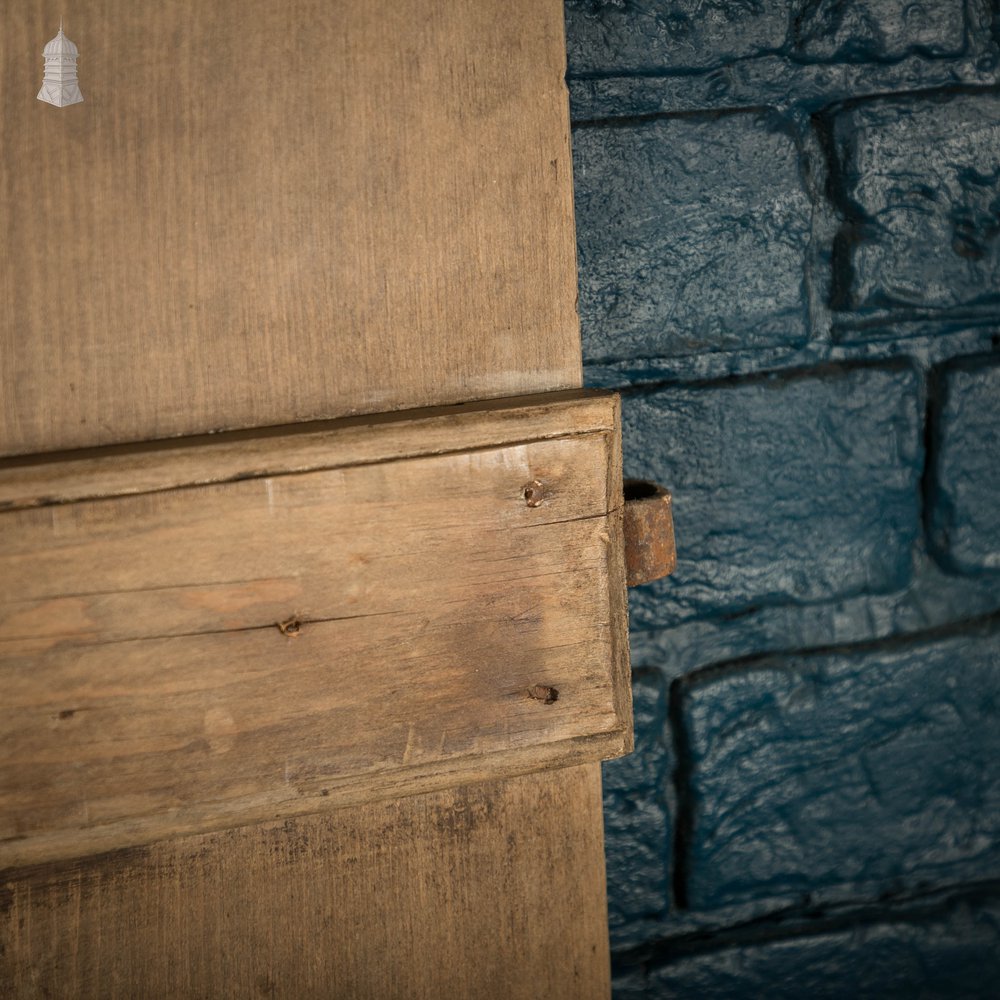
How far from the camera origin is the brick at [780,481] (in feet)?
3.63

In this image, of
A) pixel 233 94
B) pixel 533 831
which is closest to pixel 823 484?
pixel 533 831

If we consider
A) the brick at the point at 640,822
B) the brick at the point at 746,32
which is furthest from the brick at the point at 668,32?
the brick at the point at 640,822

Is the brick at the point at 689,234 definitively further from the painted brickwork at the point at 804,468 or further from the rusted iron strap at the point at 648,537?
the rusted iron strap at the point at 648,537

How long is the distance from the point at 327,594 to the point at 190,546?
10 cm

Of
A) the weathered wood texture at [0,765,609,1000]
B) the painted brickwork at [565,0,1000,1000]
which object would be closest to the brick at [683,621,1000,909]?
the painted brickwork at [565,0,1000,1000]

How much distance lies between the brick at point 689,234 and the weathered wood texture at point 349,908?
49 cm

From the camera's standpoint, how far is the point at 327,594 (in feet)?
2.41

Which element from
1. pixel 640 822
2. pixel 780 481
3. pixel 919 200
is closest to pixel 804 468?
pixel 780 481

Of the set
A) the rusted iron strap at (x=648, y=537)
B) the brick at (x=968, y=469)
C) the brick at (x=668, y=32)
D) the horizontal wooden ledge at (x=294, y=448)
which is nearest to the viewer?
the horizontal wooden ledge at (x=294, y=448)

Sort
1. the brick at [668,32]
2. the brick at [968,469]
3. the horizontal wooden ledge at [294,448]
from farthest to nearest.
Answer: the brick at [968,469] → the brick at [668,32] → the horizontal wooden ledge at [294,448]

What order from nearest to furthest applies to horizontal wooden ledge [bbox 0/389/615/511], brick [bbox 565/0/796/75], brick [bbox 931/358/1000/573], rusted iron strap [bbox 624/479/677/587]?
horizontal wooden ledge [bbox 0/389/615/511]
rusted iron strap [bbox 624/479/677/587]
brick [bbox 565/0/796/75]
brick [bbox 931/358/1000/573]

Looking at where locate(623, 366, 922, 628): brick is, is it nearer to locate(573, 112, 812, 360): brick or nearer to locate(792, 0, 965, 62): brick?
locate(573, 112, 812, 360): brick

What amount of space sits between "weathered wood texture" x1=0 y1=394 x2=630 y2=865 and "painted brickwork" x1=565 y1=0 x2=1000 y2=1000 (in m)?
0.36

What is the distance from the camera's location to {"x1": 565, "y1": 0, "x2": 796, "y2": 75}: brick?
1009 mm
